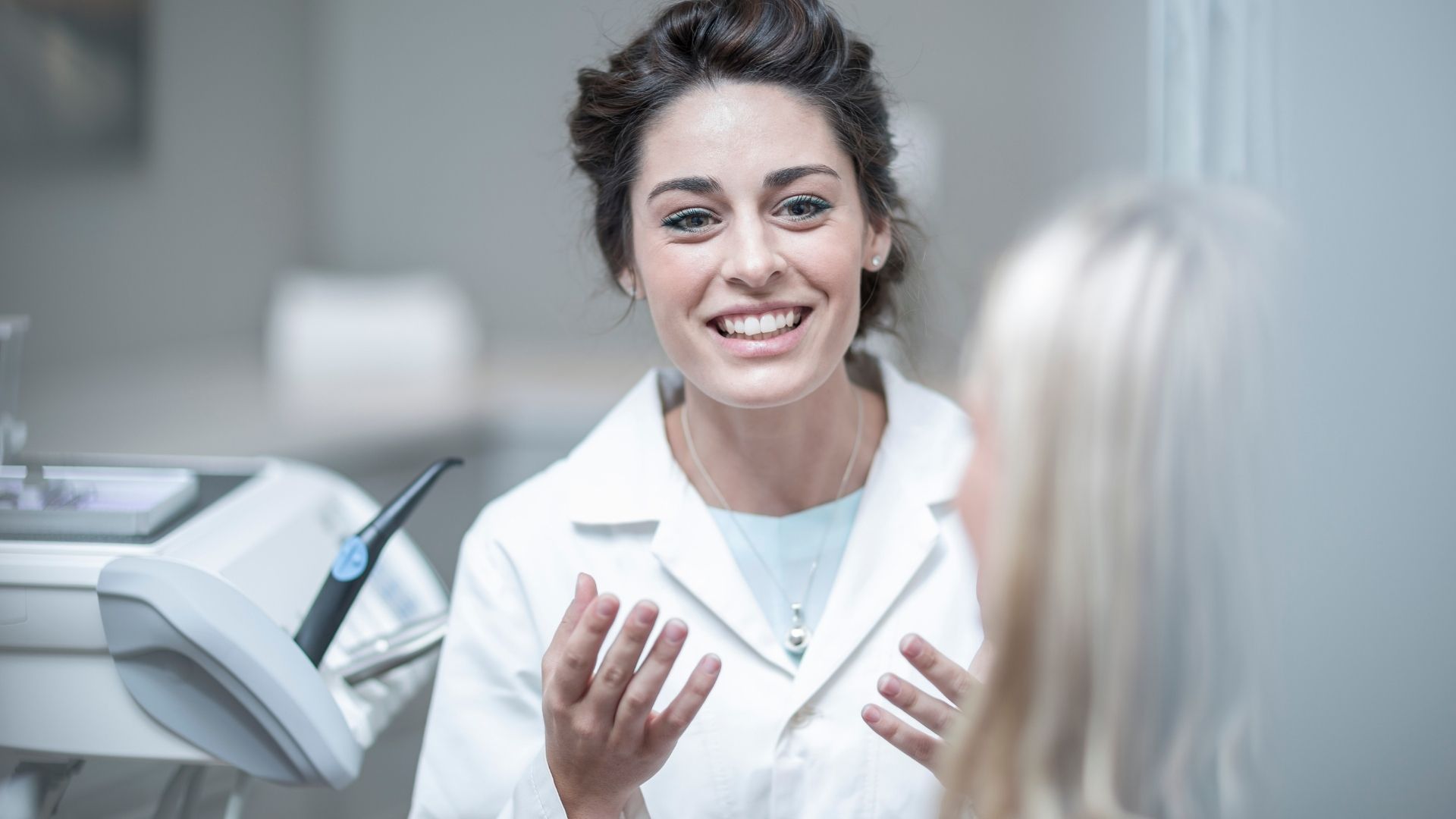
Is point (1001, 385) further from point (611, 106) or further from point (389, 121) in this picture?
point (389, 121)

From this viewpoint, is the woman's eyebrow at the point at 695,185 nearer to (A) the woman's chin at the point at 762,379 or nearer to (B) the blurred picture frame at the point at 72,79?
(A) the woman's chin at the point at 762,379

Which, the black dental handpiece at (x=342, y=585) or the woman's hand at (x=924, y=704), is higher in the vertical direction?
the woman's hand at (x=924, y=704)

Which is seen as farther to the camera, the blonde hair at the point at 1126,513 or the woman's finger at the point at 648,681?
the woman's finger at the point at 648,681

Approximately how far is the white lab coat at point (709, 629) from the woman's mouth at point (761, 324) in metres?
0.19

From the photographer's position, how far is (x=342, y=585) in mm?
1113

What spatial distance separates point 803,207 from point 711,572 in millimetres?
368

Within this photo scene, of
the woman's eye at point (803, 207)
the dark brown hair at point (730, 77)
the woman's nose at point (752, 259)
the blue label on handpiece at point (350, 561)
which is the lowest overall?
the blue label on handpiece at point (350, 561)

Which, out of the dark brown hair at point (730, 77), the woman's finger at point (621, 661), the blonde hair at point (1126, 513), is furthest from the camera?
the dark brown hair at point (730, 77)

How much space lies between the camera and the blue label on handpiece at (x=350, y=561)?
1118 mm

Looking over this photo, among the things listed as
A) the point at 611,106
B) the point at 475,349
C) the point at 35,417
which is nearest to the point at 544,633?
the point at 611,106

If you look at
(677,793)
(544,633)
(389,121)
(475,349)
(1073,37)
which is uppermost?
(1073,37)

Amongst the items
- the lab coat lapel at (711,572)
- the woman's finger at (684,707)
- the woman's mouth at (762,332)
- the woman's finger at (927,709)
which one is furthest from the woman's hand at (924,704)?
the woman's mouth at (762,332)

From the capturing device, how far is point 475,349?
13.9 ft

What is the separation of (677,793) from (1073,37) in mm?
2784
